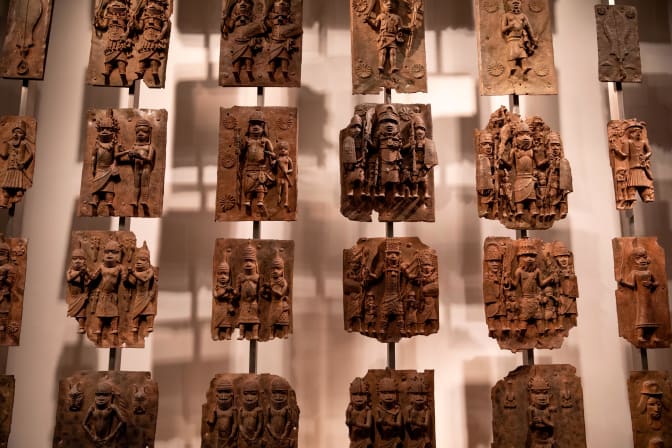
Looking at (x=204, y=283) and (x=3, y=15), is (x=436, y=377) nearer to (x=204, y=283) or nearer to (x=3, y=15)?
(x=204, y=283)

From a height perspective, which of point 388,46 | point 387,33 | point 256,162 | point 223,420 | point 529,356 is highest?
point 387,33

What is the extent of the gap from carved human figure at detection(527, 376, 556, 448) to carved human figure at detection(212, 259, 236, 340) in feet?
7.24

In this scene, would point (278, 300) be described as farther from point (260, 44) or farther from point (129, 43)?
point (129, 43)

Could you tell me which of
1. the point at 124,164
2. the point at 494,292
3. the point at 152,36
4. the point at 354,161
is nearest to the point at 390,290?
the point at 494,292

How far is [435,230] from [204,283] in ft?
6.92

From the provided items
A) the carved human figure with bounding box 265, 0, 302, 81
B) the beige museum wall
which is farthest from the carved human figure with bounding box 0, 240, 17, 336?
the carved human figure with bounding box 265, 0, 302, 81

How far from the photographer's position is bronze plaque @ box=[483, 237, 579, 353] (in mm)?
4926

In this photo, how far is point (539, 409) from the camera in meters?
4.77

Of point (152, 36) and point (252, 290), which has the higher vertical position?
point (152, 36)

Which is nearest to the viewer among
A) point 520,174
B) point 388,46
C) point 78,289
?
point 78,289

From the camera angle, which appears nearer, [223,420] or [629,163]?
[223,420]

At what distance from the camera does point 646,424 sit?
486 centimetres

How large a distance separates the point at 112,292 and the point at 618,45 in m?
4.39

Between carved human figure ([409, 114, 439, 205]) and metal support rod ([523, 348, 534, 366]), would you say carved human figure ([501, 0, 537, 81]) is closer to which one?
carved human figure ([409, 114, 439, 205])
